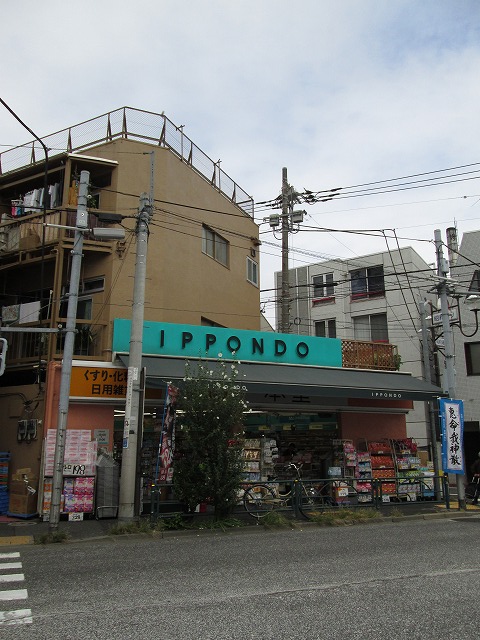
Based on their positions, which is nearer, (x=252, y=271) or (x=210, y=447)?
Answer: (x=210, y=447)

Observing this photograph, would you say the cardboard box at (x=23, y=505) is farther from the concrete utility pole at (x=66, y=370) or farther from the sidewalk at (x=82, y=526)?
the concrete utility pole at (x=66, y=370)

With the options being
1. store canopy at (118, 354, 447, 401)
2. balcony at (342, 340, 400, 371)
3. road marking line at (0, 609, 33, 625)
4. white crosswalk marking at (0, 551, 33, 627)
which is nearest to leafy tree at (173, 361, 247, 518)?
store canopy at (118, 354, 447, 401)

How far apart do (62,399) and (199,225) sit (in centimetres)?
933

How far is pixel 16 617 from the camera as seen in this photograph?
5.70 metres

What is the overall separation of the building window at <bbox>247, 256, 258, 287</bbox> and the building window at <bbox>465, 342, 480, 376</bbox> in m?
12.1

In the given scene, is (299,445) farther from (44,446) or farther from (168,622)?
(168,622)

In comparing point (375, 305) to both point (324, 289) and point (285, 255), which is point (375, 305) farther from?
point (285, 255)

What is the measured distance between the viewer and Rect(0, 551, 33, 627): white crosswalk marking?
5.62 meters

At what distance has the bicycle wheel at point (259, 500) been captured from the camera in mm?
13327

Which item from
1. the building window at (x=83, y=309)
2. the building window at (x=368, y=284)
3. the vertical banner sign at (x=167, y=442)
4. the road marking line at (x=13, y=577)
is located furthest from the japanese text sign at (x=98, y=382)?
the building window at (x=368, y=284)

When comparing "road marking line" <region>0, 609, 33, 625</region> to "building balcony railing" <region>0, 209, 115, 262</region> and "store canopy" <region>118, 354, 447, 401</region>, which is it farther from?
"building balcony railing" <region>0, 209, 115, 262</region>

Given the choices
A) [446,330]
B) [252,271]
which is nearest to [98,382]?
[252,271]

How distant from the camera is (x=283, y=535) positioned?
38.3ft

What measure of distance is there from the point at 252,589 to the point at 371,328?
25.9m
